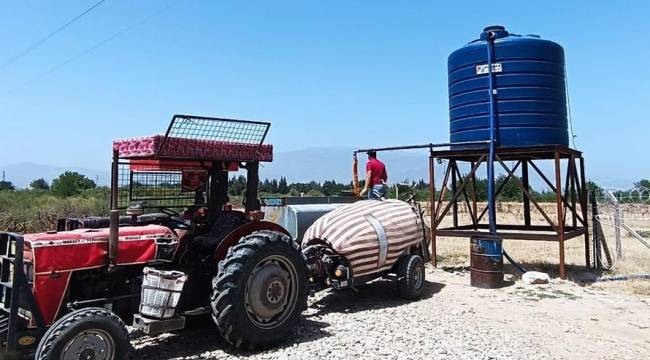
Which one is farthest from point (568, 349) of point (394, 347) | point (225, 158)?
point (225, 158)

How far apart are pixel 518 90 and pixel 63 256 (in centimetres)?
903

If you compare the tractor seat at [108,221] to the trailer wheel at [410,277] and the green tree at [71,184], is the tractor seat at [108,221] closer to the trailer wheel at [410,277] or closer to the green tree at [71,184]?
the trailer wheel at [410,277]

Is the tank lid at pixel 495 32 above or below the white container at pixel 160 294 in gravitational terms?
above

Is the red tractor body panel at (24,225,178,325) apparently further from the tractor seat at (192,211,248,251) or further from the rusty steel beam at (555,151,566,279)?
the rusty steel beam at (555,151,566,279)

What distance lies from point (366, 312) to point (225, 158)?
3089 millimetres

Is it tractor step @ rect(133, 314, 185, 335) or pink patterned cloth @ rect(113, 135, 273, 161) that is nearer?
tractor step @ rect(133, 314, 185, 335)

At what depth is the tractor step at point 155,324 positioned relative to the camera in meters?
5.07

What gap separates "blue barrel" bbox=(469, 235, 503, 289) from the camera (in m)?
9.51

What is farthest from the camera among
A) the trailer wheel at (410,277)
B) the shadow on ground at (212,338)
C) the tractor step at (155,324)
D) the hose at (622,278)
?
the hose at (622,278)

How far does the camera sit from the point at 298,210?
11.3 m

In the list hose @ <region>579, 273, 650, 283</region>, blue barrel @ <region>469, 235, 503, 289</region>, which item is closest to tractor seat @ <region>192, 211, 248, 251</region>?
blue barrel @ <region>469, 235, 503, 289</region>

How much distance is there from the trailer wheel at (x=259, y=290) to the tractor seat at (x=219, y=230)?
13.4 inches

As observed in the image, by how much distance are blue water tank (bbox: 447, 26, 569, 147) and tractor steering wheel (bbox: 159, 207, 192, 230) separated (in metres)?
7.06

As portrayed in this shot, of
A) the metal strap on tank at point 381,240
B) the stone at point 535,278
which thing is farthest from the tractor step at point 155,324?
the stone at point 535,278
